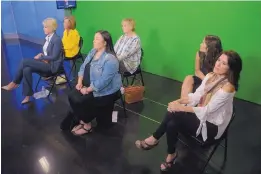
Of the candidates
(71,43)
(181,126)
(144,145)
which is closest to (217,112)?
(181,126)

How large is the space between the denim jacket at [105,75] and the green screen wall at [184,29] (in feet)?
5.77

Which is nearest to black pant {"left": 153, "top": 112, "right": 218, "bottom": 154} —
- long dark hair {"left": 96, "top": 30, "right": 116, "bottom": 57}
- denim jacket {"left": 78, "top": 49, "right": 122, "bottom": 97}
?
denim jacket {"left": 78, "top": 49, "right": 122, "bottom": 97}

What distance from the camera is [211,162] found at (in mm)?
2424

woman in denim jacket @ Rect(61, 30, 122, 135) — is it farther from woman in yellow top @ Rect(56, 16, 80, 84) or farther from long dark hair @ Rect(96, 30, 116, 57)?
woman in yellow top @ Rect(56, 16, 80, 84)

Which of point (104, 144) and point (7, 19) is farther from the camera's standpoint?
point (7, 19)

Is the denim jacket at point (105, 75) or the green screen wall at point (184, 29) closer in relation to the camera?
the denim jacket at point (105, 75)

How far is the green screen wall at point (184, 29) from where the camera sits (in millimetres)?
3350

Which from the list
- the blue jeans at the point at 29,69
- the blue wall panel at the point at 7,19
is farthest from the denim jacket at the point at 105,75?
the blue wall panel at the point at 7,19

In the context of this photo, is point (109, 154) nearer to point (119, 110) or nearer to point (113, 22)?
point (119, 110)

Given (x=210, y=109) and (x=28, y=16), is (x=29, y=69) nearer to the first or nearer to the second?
(x=210, y=109)

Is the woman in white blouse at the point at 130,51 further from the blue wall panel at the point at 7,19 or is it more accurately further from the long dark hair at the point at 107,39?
the blue wall panel at the point at 7,19

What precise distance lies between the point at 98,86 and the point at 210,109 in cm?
120

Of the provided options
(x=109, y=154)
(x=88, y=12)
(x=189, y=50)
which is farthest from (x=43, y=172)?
(x=88, y=12)

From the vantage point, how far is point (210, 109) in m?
2.01
